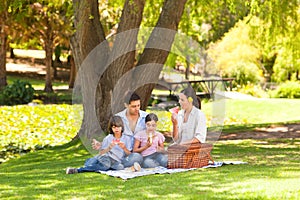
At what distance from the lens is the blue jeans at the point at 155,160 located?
→ 8516 millimetres

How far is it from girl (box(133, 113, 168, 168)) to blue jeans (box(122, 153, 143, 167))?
0.08 metres

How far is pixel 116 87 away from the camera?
1344cm

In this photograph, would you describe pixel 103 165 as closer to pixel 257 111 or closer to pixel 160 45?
pixel 160 45

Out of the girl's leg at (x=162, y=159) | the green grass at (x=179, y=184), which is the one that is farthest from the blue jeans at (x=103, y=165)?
the girl's leg at (x=162, y=159)

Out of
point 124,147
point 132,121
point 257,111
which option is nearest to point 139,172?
point 124,147

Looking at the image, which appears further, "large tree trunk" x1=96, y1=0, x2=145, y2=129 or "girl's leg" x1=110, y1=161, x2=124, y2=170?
"large tree trunk" x1=96, y1=0, x2=145, y2=129

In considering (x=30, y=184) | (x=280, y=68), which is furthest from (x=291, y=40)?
(x=280, y=68)

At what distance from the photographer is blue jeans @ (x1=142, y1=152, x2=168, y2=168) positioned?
8.52m

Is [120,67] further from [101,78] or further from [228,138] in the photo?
[228,138]

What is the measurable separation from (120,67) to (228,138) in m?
3.91

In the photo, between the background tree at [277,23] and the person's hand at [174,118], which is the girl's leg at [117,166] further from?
the background tree at [277,23]

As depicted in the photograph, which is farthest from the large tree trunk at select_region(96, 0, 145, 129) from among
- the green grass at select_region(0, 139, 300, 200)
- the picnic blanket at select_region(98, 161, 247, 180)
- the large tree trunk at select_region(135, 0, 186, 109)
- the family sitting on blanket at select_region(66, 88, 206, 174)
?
the picnic blanket at select_region(98, 161, 247, 180)

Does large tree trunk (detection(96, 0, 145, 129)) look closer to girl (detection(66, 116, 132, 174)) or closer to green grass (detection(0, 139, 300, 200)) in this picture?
green grass (detection(0, 139, 300, 200))

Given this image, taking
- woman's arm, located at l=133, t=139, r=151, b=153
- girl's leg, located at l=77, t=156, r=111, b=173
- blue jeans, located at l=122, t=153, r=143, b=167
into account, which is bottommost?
girl's leg, located at l=77, t=156, r=111, b=173
